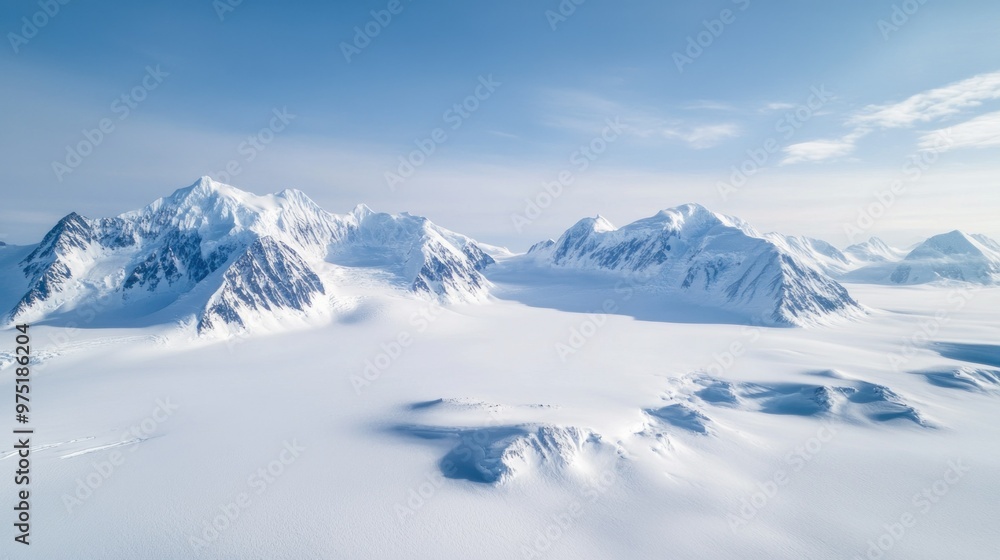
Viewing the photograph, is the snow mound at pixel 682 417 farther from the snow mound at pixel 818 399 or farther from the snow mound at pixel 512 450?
the snow mound at pixel 512 450

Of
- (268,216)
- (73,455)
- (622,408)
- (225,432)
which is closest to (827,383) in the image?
(622,408)

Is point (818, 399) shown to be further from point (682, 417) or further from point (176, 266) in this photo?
point (176, 266)

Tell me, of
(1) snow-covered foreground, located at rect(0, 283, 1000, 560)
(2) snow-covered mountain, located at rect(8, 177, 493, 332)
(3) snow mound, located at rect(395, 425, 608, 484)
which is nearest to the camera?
(1) snow-covered foreground, located at rect(0, 283, 1000, 560)

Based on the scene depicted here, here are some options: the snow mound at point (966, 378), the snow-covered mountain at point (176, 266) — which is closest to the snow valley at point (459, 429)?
the snow mound at point (966, 378)

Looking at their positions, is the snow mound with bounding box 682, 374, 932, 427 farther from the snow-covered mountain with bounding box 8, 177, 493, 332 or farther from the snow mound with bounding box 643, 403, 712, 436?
the snow-covered mountain with bounding box 8, 177, 493, 332

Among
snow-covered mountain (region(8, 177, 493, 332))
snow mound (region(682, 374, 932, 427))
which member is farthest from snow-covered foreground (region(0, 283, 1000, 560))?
snow-covered mountain (region(8, 177, 493, 332))

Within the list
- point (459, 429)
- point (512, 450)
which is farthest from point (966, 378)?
point (459, 429)

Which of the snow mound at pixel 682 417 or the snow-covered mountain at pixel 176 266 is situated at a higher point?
the snow-covered mountain at pixel 176 266

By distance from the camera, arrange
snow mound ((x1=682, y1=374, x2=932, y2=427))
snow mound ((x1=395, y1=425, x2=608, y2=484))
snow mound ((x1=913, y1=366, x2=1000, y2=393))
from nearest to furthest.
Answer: snow mound ((x1=395, y1=425, x2=608, y2=484)), snow mound ((x1=682, y1=374, x2=932, y2=427)), snow mound ((x1=913, y1=366, x2=1000, y2=393))

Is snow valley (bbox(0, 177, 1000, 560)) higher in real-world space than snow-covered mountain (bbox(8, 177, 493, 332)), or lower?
lower
